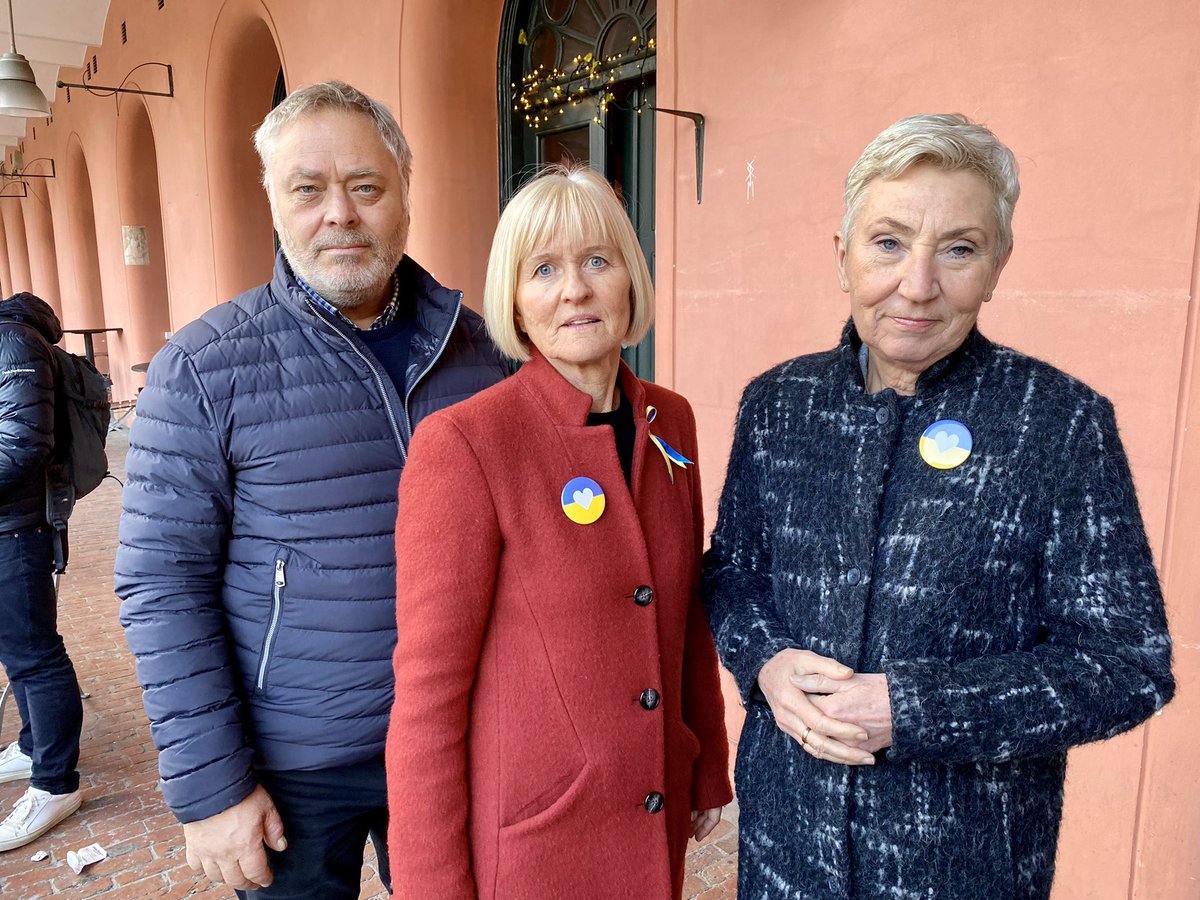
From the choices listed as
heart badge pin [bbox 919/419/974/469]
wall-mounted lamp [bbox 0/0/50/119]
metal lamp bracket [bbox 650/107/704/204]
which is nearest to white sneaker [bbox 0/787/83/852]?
metal lamp bracket [bbox 650/107/704/204]

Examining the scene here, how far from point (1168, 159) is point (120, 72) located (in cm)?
1361

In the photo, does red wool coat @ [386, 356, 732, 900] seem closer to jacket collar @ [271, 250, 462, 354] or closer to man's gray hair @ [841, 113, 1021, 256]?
jacket collar @ [271, 250, 462, 354]

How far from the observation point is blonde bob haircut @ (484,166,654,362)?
1.39 m

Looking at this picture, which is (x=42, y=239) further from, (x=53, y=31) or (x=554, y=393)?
(x=554, y=393)

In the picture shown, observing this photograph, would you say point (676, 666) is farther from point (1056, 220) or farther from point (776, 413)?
point (1056, 220)

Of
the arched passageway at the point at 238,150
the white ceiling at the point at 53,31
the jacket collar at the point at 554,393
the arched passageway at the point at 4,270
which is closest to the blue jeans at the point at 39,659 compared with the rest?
the jacket collar at the point at 554,393

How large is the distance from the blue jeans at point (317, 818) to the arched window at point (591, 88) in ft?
10.0

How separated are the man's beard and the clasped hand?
1.12m

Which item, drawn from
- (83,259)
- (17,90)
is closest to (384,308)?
(17,90)

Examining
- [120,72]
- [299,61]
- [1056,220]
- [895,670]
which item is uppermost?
[120,72]

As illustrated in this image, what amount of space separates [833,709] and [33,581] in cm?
329

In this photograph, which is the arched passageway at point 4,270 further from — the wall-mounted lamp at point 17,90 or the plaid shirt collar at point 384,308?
the plaid shirt collar at point 384,308

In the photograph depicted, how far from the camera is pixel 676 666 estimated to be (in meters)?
1.51

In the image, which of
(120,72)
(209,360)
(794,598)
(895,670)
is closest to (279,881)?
(209,360)
